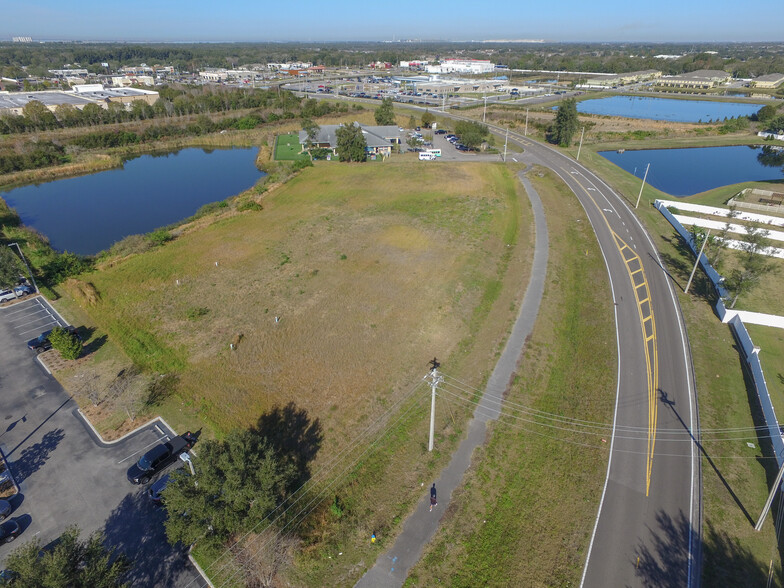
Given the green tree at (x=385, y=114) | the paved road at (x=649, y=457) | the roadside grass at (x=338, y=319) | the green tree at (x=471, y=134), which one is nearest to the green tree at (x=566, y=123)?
the green tree at (x=471, y=134)

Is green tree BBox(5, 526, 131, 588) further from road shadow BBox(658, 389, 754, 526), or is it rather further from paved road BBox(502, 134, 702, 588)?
road shadow BBox(658, 389, 754, 526)

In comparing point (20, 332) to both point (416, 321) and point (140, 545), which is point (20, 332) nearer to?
point (140, 545)

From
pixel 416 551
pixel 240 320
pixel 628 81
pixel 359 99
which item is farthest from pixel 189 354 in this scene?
pixel 628 81

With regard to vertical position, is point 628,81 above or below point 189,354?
above

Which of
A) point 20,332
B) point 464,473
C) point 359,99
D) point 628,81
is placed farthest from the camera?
point 628,81

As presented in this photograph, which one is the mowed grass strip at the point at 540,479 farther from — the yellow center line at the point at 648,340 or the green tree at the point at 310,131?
the green tree at the point at 310,131

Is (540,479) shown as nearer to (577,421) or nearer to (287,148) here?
(577,421)
